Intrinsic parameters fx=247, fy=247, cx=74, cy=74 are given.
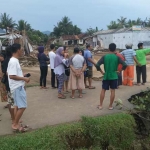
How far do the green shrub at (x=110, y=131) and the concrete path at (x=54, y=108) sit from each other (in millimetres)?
751

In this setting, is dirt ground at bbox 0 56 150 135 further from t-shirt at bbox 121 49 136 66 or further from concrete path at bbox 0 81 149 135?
t-shirt at bbox 121 49 136 66

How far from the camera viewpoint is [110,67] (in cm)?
567

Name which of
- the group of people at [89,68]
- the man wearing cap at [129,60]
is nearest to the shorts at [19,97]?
the group of people at [89,68]

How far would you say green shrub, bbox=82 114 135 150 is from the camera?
4355mm

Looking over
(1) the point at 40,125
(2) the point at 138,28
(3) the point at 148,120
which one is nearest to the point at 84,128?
(1) the point at 40,125

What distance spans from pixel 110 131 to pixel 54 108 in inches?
74.9

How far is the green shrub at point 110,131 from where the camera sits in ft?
14.3

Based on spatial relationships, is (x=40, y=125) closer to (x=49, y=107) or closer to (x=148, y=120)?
(x=49, y=107)

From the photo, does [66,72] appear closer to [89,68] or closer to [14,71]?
[89,68]

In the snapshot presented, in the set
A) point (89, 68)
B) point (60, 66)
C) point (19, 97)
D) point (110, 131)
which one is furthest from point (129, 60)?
point (19, 97)

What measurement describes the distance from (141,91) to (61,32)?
179ft

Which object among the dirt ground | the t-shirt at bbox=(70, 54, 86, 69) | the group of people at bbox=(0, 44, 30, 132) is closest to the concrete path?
the dirt ground

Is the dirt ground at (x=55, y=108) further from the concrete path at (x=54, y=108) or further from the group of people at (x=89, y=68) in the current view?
the group of people at (x=89, y=68)

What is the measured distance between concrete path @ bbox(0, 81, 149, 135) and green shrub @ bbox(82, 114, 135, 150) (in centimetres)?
75
